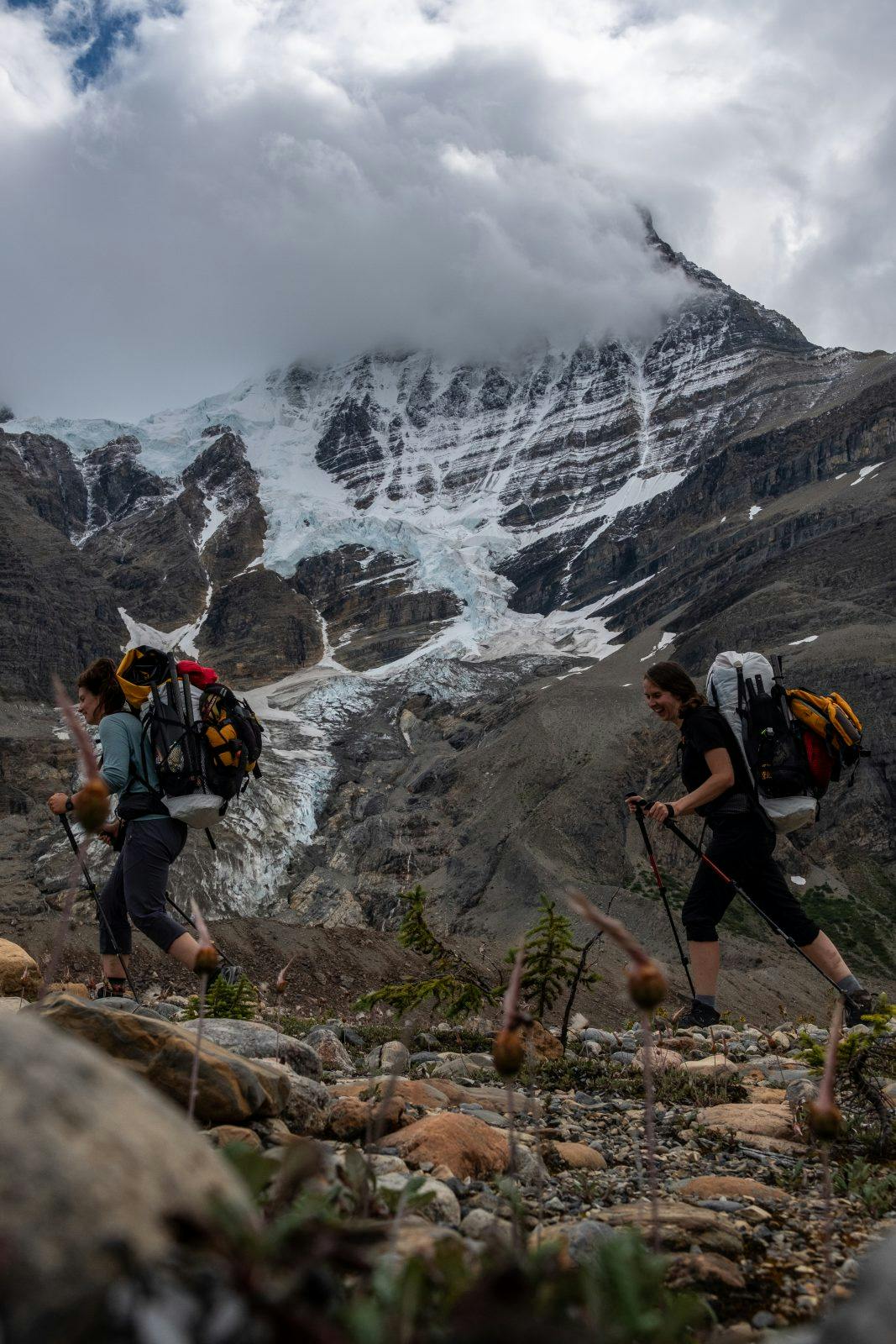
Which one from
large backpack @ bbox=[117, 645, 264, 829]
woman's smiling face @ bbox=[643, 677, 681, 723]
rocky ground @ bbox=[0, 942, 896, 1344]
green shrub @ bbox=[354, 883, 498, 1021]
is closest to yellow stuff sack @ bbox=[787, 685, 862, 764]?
woman's smiling face @ bbox=[643, 677, 681, 723]

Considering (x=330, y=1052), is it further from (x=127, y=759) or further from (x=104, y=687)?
(x=104, y=687)

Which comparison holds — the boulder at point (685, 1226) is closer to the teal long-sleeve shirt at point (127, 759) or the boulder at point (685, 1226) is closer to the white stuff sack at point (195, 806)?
the white stuff sack at point (195, 806)

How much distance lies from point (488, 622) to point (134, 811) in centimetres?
14141

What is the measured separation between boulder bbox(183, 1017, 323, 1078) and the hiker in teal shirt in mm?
731

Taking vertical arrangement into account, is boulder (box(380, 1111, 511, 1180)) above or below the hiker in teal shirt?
below

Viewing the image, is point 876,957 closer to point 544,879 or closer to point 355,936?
point 544,879

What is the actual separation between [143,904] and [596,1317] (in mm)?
5064

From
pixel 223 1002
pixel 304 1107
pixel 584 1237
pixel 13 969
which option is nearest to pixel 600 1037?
pixel 223 1002

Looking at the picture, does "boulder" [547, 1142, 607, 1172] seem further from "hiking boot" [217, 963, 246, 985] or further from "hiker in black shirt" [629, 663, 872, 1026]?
"hiking boot" [217, 963, 246, 985]

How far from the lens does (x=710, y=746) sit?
6.30 meters

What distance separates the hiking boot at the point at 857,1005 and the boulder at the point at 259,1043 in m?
3.50

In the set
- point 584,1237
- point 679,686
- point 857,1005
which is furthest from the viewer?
point 679,686

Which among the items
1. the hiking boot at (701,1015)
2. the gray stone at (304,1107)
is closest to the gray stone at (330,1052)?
the gray stone at (304,1107)

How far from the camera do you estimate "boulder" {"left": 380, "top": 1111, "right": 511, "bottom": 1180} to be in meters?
3.09
